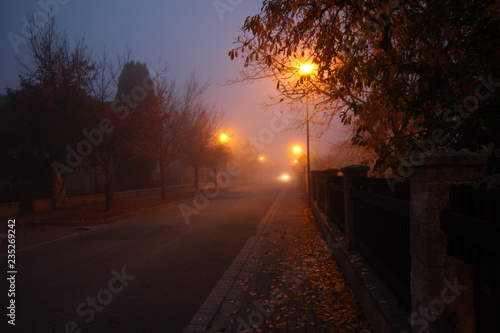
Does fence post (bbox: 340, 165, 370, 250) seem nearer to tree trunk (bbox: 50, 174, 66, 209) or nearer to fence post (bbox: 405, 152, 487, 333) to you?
fence post (bbox: 405, 152, 487, 333)

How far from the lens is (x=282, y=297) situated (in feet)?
16.6

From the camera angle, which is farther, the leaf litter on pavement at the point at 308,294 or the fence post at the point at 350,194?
the fence post at the point at 350,194

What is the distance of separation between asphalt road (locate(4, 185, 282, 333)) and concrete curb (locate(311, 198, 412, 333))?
2.30 m

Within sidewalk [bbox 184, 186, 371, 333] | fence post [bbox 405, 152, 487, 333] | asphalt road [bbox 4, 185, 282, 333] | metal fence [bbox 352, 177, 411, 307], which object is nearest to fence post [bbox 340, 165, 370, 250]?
metal fence [bbox 352, 177, 411, 307]

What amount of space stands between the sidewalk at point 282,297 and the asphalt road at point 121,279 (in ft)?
1.08

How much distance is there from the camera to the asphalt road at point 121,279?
4414 millimetres

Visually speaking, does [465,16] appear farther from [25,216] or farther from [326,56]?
[25,216]

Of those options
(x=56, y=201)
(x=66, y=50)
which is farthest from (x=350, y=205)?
(x=56, y=201)

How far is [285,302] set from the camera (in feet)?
15.9

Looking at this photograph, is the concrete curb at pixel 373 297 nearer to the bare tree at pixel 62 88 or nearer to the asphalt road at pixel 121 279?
the asphalt road at pixel 121 279

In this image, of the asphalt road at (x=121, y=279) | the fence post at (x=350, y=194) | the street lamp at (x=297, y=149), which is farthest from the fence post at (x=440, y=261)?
the street lamp at (x=297, y=149)

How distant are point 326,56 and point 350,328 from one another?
4.79 metres

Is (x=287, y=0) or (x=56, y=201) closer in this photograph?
(x=287, y=0)

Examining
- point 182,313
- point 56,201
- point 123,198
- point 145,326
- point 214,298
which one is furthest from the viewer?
point 123,198
